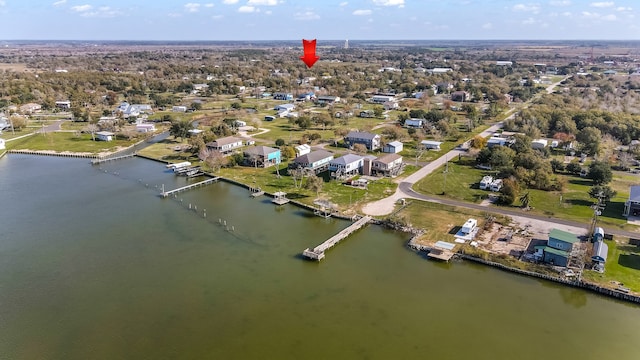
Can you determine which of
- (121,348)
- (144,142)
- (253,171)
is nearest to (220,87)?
(144,142)

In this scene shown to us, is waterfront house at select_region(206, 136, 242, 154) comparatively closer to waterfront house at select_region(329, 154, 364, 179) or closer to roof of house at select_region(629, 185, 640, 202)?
waterfront house at select_region(329, 154, 364, 179)

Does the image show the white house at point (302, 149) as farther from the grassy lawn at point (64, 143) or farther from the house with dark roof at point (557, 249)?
the house with dark roof at point (557, 249)

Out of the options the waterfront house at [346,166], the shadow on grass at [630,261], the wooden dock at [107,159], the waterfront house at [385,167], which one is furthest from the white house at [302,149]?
the shadow on grass at [630,261]

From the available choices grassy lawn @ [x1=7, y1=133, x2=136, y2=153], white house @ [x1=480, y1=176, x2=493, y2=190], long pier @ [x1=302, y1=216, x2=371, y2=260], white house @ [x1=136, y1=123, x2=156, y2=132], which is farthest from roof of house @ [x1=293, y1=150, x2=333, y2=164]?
white house @ [x1=136, y1=123, x2=156, y2=132]

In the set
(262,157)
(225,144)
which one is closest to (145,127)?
(225,144)

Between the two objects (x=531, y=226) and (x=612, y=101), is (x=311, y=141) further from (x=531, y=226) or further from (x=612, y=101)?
(x=612, y=101)
